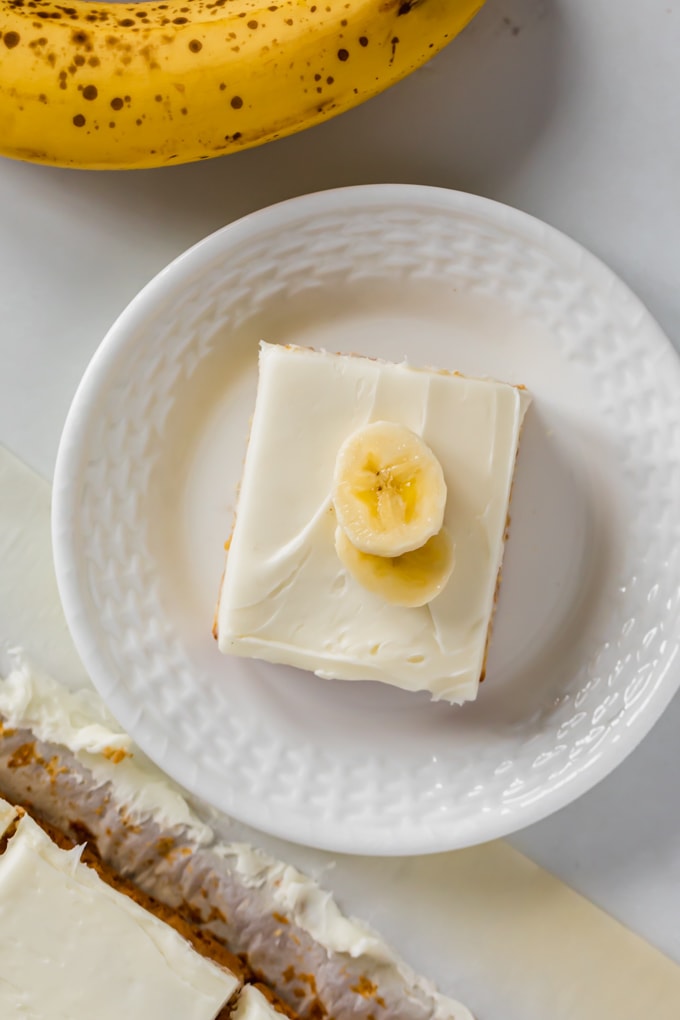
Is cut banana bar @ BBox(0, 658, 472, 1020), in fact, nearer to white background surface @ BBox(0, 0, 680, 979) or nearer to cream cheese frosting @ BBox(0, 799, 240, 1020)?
cream cheese frosting @ BBox(0, 799, 240, 1020)

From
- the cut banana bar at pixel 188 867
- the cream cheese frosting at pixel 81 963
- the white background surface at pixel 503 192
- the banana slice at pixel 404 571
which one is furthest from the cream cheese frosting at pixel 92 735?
the banana slice at pixel 404 571

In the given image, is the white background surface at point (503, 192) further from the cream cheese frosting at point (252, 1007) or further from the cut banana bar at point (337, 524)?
the cream cheese frosting at point (252, 1007)

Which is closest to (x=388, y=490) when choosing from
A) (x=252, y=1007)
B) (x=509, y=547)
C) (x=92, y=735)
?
(x=509, y=547)

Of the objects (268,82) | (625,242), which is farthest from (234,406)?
(625,242)

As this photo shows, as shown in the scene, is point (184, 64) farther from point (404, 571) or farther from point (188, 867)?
point (188, 867)

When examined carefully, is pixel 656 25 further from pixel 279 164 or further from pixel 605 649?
pixel 605 649

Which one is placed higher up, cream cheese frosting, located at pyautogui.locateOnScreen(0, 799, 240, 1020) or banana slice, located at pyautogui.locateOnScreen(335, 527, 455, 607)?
banana slice, located at pyautogui.locateOnScreen(335, 527, 455, 607)

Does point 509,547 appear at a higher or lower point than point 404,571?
higher

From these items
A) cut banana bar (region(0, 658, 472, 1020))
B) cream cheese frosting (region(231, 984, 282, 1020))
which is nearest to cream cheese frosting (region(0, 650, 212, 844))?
cut banana bar (region(0, 658, 472, 1020))
